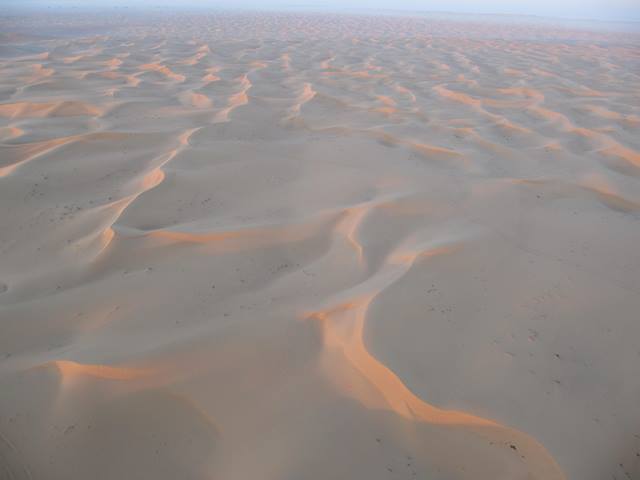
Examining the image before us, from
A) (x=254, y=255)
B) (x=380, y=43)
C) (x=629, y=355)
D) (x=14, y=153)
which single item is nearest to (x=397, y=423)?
(x=629, y=355)

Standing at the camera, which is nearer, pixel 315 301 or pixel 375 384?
pixel 375 384

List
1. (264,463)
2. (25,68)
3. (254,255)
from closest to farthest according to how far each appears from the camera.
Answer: (264,463) → (254,255) → (25,68)

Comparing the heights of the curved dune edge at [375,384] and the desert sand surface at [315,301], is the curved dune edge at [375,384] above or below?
above

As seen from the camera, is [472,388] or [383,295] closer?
[472,388]

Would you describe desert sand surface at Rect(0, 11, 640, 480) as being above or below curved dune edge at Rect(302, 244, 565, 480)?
below

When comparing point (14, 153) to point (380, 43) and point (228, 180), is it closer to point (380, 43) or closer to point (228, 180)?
point (228, 180)
